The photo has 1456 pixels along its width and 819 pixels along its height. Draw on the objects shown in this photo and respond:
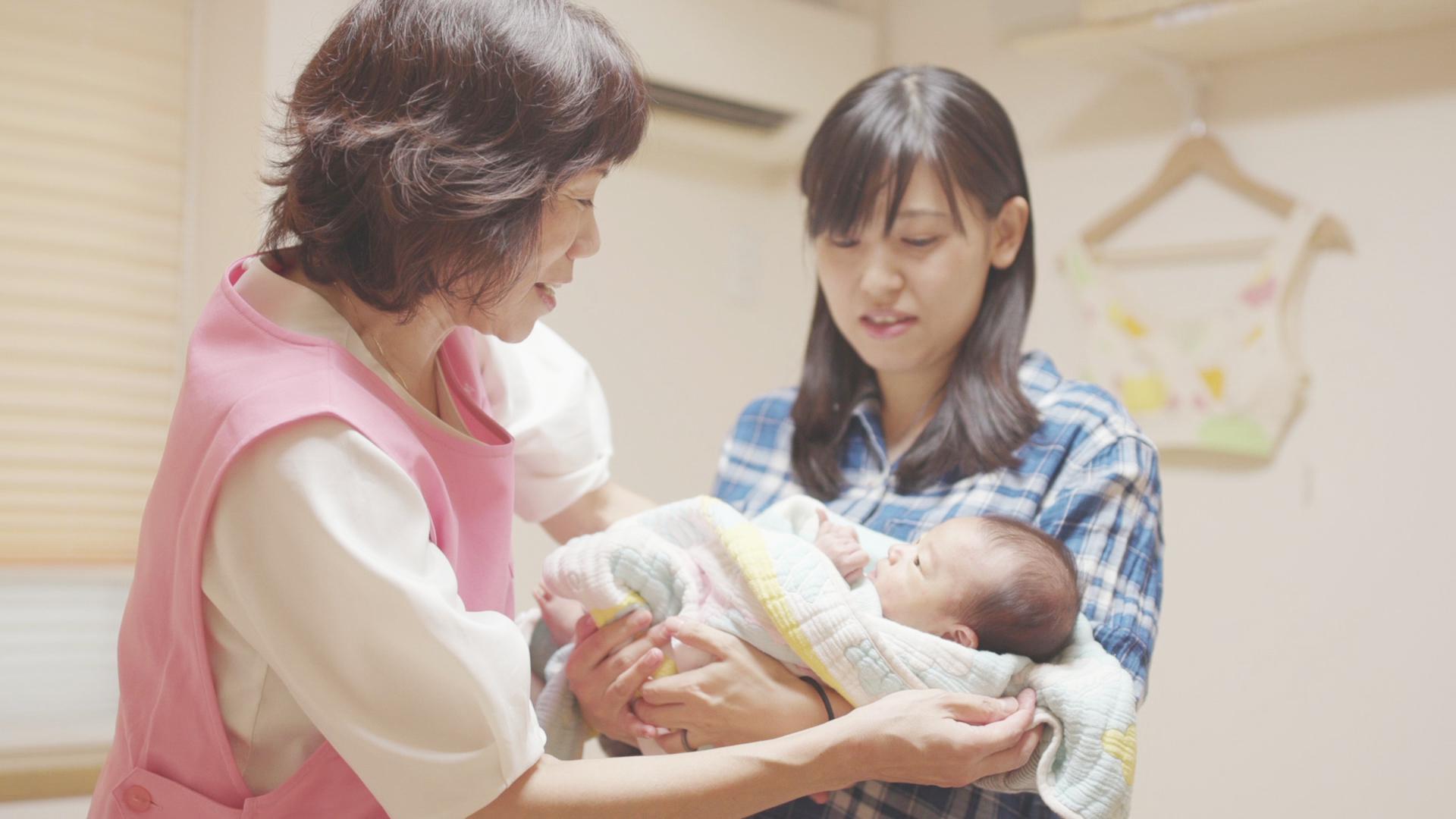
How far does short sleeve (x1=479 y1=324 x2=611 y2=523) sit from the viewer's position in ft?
4.83

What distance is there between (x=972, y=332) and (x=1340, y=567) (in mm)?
1108

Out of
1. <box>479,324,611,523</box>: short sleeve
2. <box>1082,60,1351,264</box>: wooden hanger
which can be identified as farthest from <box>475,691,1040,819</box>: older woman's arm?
<box>1082,60,1351,264</box>: wooden hanger

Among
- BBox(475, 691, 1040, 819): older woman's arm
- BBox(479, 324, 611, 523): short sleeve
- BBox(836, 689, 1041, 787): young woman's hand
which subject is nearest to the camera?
BBox(475, 691, 1040, 819): older woman's arm

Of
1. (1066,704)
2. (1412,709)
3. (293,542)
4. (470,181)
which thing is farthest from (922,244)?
(1412,709)

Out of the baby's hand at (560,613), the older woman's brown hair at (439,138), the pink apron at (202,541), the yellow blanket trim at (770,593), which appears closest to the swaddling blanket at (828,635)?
the yellow blanket trim at (770,593)

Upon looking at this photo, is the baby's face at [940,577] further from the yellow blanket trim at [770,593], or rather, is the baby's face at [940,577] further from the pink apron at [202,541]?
the pink apron at [202,541]

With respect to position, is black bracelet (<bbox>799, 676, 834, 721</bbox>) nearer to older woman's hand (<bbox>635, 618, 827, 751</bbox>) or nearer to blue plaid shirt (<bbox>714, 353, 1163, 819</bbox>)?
older woman's hand (<bbox>635, 618, 827, 751</bbox>)

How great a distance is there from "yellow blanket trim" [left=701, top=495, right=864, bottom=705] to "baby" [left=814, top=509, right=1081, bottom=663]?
0.11 metres

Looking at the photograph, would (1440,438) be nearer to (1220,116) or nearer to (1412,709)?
(1412,709)

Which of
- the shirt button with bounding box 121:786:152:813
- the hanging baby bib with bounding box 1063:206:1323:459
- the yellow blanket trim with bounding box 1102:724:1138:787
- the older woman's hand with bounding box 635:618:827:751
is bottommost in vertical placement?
the shirt button with bounding box 121:786:152:813

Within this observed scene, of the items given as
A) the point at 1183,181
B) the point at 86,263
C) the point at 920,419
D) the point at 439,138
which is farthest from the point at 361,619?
the point at 1183,181

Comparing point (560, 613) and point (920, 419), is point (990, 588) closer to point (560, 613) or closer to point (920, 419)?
point (920, 419)

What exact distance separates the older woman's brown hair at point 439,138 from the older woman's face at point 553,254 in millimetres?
24

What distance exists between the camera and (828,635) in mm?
1259
